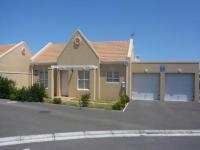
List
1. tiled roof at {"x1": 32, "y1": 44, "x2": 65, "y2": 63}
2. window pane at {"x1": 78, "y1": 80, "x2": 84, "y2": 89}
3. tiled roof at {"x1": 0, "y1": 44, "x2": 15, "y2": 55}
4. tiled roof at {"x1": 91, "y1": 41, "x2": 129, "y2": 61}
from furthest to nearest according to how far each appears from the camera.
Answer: tiled roof at {"x1": 0, "y1": 44, "x2": 15, "y2": 55}, tiled roof at {"x1": 32, "y1": 44, "x2": 65, "y2": 63}, window pane at {"x1": 78, "y1": 80, "x2": 84, "y2": 89}, tiled roof at {"x1": 91, "y1": 41, "x2": 129, "y2": 61}

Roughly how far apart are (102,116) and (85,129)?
11.6 feet

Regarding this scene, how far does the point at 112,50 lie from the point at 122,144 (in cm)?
1753

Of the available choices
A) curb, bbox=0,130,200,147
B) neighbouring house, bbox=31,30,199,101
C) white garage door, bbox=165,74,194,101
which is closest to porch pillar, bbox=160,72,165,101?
neighbouring house, bbox=31,30,199,101

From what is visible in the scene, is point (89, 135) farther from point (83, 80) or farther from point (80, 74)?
point (80, 74)

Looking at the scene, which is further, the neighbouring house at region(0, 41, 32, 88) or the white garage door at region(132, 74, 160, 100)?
the neighbouring house at region(0, 41, 32, 88)

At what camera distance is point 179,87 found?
23391mm

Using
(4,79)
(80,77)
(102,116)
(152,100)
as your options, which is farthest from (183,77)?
(4,79)

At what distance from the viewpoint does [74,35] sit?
24875mm

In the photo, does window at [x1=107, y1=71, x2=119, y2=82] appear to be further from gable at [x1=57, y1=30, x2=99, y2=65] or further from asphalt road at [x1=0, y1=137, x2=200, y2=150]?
asphalt road at [x1=0, y1=137, x2=200, y2=150]

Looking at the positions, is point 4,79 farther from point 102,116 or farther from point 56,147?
point 56,147

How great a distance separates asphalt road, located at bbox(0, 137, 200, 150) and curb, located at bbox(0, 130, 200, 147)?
20.3 inches

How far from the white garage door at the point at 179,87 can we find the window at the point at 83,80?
7430 millimetres

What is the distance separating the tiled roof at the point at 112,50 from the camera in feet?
79.4

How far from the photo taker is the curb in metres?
9.25
